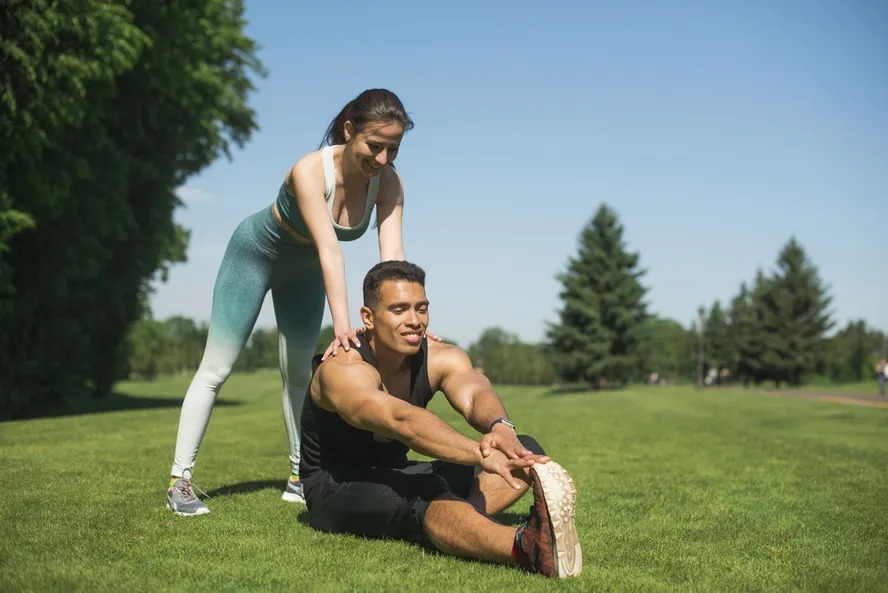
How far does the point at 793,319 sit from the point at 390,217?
57647 mm

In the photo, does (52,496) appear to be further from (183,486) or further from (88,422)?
(88,422)

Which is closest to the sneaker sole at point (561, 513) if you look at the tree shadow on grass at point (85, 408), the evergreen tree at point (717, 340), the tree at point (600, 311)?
the tree shadow on grass at point (85, 408)

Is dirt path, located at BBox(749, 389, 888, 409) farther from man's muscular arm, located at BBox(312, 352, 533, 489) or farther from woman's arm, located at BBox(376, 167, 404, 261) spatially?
man's muscular arm, located at BBox(312, 352, 533, 489)

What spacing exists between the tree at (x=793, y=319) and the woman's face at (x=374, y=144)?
5569 centimetres

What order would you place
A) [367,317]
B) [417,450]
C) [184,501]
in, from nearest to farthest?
[417,450], [367,317], [184,501]

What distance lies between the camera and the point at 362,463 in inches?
174

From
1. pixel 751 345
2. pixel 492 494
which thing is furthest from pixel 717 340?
pixel 492 494

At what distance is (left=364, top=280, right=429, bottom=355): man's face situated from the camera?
403cm

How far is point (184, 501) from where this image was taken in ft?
15.9

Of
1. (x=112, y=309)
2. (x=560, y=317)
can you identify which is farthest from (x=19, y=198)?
(x=560, y=317)

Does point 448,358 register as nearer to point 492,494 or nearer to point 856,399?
point 492,494

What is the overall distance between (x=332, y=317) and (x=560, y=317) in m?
45.2

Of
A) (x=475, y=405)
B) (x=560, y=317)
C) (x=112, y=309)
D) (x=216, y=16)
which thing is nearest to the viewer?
(x=475, y=405)

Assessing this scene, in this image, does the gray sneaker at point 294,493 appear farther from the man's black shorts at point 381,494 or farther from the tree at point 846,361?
the tree at point 846,361
